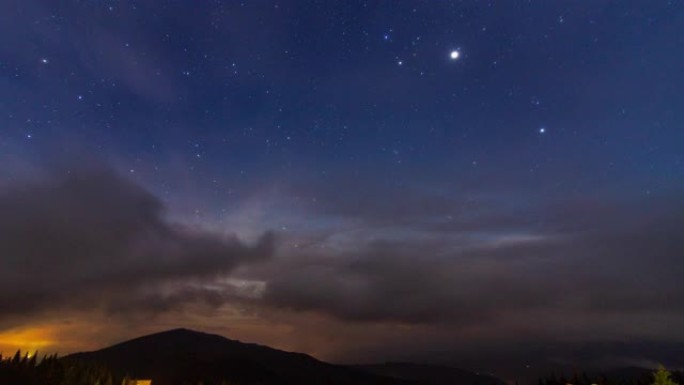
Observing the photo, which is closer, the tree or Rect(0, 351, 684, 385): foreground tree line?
the tree

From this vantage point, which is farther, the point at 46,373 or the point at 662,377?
the point at 46,373

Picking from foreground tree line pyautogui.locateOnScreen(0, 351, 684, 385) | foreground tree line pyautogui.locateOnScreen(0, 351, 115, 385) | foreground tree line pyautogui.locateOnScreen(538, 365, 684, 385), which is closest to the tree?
foreground tree line pyautogui.locateOnScreen(538, 365, 684, 385)

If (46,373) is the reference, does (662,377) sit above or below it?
below

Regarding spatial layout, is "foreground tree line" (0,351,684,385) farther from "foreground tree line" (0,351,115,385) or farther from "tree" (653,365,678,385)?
"tree" (653,365,678,385)

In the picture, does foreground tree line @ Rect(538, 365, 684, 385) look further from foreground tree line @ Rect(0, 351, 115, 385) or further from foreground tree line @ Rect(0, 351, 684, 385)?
foreground tree line @ Rect(0, 351, 115, 385)

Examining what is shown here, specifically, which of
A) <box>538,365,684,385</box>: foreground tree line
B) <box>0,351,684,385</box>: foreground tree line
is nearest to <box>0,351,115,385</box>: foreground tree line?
<box>0,351,684,385</box>: foreground tree line

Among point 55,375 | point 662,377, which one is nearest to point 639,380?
point 662,377

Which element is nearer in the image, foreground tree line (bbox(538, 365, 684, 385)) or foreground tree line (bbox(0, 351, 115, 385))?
foreground tree line (bbox(538, 365, 684, 385))

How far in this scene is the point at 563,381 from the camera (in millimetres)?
85062

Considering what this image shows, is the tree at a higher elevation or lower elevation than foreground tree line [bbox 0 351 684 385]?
lower

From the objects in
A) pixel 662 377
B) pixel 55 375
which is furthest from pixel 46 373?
pixel 662 377

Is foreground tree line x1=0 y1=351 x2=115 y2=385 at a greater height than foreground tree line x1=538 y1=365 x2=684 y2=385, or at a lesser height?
greater

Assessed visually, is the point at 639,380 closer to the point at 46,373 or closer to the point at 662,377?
the point at 662,377

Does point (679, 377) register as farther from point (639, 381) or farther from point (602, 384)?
point (602, 384)
